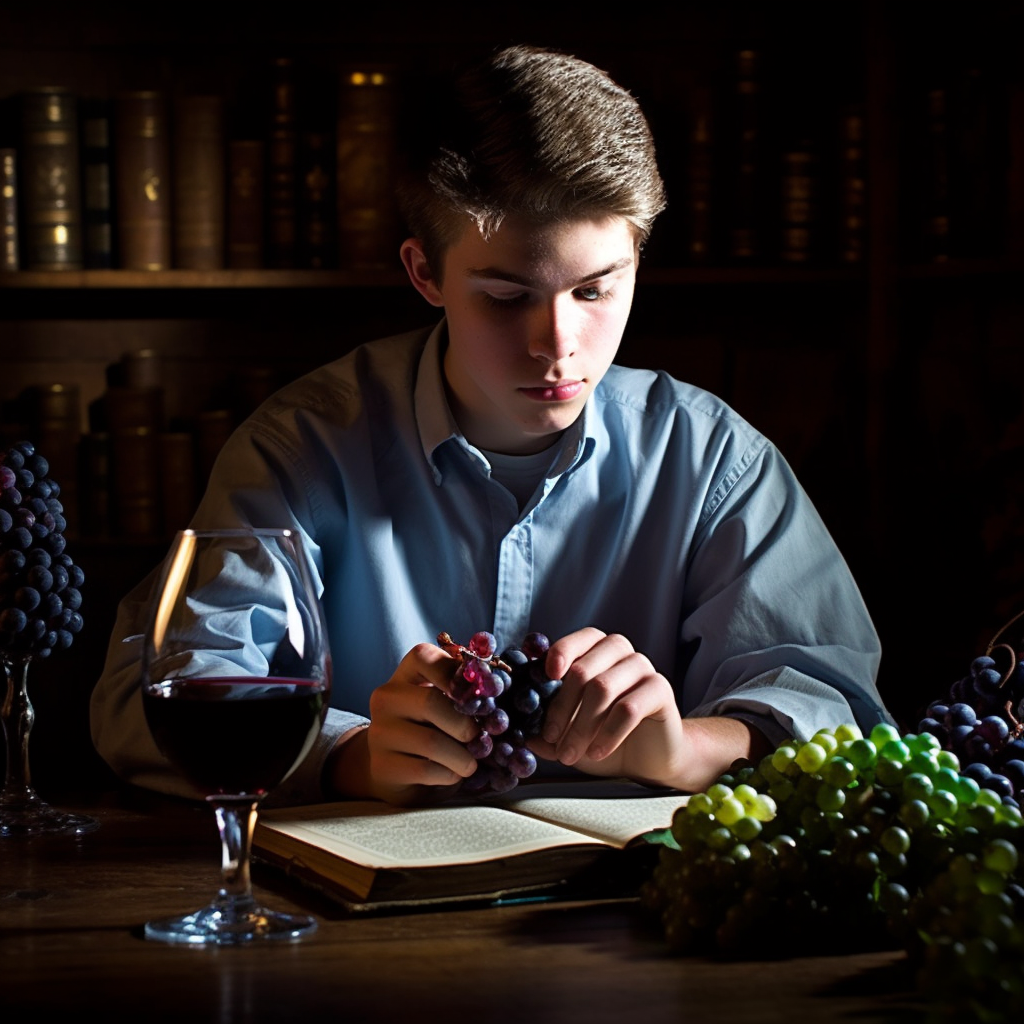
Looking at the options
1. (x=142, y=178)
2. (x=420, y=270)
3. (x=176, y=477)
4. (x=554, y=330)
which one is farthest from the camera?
(x=176, y=477)

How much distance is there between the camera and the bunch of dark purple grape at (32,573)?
44.4 inches

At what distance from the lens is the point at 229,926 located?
31.7 inches

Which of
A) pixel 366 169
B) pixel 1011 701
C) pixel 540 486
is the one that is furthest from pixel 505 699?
pixel 366 169

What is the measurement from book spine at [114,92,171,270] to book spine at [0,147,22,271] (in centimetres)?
17

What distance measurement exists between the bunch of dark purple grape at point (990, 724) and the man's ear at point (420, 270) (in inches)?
29.5

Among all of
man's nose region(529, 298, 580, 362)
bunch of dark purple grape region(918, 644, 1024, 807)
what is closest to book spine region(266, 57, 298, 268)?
man's nose region(529, 298, 580, 362)

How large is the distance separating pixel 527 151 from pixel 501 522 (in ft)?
1.40

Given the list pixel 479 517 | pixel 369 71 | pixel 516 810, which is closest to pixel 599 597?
pixel 479 517

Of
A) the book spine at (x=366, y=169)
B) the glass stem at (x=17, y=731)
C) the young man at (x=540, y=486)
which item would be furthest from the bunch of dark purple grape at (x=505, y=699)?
the book spine at (x=366, y=169)

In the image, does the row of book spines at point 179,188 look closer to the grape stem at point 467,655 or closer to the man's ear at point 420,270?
the man's ear at point 420,270

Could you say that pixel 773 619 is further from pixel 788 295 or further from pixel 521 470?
pixel 788 295

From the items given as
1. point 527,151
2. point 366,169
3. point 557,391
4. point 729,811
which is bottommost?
point 729,811

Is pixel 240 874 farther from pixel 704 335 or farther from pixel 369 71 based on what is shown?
pixel 704 335

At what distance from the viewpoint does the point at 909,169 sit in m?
2.38
